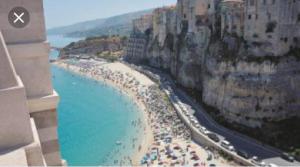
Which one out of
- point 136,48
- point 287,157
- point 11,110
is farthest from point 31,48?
point 136,48

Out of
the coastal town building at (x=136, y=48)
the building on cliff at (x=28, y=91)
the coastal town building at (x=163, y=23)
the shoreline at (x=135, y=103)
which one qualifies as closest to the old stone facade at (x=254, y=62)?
the shoreline at (x=135, y=103)

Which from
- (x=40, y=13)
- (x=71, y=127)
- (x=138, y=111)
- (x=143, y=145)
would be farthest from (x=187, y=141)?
(x=40, y=13)

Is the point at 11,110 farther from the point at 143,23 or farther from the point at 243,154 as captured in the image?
the point at 143,23

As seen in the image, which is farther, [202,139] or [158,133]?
[158,133]

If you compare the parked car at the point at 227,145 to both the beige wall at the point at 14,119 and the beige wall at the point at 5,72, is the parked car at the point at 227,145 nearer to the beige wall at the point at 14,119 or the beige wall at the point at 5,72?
the beige wall at the point at 14,119

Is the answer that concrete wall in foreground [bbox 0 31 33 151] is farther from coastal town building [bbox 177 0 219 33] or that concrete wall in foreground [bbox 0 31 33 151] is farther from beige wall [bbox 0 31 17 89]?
coastal town building [bbox 177 0 219 33]

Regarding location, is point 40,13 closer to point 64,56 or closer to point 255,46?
point 255,46

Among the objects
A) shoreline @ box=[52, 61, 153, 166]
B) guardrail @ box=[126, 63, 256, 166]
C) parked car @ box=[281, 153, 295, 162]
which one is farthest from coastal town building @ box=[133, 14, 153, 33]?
parked car @ box=[281, 153, 295, 162]
